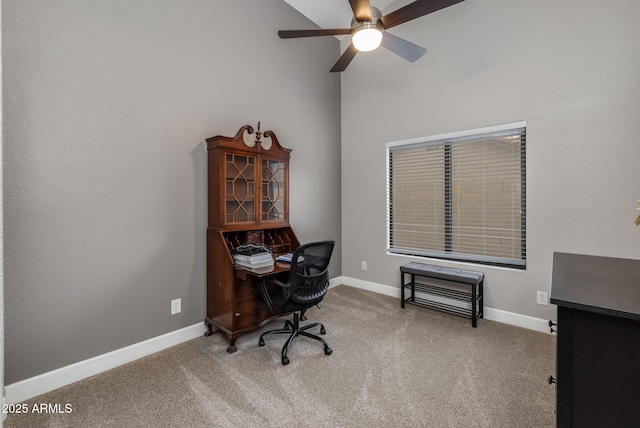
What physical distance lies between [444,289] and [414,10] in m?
2.81

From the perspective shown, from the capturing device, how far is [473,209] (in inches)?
126

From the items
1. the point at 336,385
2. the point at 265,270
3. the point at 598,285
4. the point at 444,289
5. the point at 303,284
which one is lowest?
the point at 336,385

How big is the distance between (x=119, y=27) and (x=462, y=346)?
150 inches

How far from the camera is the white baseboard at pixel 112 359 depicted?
179 centimetres

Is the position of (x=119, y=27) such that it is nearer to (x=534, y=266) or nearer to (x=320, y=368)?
(x=320, y=368)

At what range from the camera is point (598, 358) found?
38.7 inches

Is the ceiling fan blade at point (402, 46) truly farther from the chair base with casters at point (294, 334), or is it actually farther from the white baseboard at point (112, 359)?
the white baseboard at point (112, 359)

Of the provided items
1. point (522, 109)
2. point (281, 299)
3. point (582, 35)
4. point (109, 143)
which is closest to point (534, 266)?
point (522, 109)

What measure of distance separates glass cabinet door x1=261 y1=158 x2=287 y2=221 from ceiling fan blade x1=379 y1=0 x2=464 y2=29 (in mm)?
1599

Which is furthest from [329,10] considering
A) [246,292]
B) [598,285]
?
[598,285]

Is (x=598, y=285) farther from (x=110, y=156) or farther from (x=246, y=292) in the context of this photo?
(x=110, y=156)

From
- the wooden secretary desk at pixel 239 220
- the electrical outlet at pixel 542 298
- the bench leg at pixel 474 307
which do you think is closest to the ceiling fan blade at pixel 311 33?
the wooden secretary desk at pixel 239 220

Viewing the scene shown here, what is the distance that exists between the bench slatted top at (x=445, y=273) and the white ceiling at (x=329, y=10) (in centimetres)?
327

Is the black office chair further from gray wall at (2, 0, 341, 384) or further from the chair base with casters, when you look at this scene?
gray wall at (2, 0, 341, 384)
